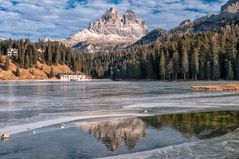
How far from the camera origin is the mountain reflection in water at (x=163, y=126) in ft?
87.9

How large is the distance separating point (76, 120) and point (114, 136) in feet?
31.7

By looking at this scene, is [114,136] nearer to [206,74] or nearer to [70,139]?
[70,139]

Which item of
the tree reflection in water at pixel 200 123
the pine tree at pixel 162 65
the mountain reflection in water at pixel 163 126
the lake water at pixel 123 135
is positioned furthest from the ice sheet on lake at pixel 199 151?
the pine tree at pixel 162 65

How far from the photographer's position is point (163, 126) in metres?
32.4

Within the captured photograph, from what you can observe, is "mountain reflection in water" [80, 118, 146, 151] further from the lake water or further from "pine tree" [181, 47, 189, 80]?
"pine tree" [181, 47, 189, 80]

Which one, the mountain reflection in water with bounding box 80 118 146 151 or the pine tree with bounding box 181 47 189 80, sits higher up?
the pine tree with bounding box 181 47 189 80

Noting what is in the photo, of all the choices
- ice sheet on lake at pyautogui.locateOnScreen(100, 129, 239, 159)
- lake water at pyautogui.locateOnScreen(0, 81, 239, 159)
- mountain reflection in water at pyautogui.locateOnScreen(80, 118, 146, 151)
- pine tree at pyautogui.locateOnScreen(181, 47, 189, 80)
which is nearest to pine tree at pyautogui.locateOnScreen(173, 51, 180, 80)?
pine tree at pyautogui.locateOnScreen(181, 47, 189, 80)

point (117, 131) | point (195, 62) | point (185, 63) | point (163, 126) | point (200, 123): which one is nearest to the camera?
point (117, 131)

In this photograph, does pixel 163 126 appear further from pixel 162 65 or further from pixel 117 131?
pixel 162 65

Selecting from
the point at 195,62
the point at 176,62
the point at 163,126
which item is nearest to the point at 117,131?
the point at 163,126

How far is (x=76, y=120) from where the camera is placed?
36.4m

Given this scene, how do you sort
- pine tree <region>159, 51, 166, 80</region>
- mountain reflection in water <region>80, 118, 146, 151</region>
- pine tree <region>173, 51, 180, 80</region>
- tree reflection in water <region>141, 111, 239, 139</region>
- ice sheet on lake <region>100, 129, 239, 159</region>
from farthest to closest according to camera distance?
pine tree <region>159, 51, 166, 80</region>
pine tree <region>173, 51, 180, 80</region>
tree reflection in water <region>141, 111, 239, 139</region>
mountain reflection in water <region>80, 118, 146, 151</region>
ice sheet on lake <region>100, 129, 239, 159</region>

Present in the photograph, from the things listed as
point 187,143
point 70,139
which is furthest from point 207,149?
point 70,139

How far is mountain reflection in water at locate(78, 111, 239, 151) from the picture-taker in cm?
2678
